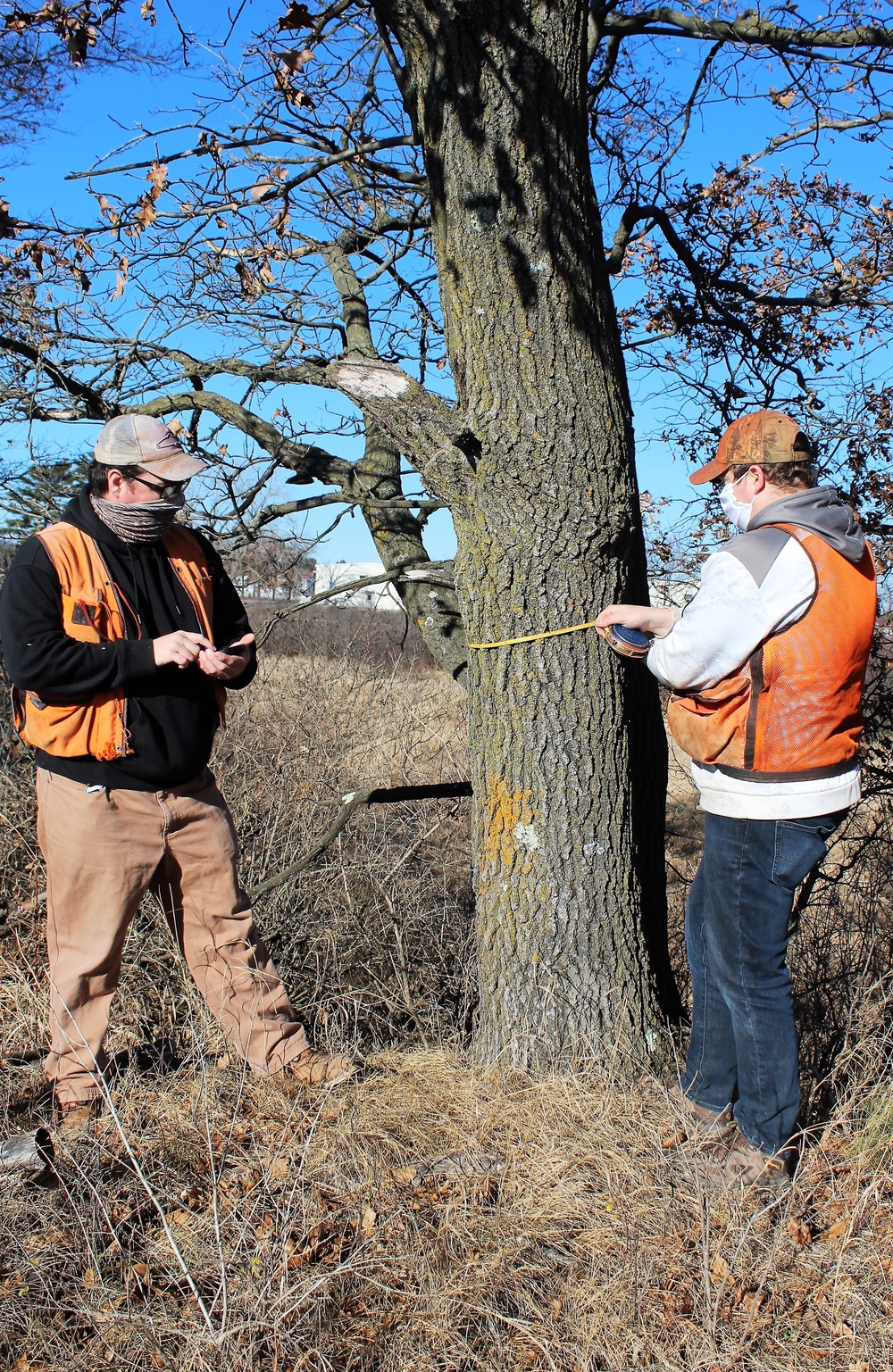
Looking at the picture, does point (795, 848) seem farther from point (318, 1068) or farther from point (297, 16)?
point (297, 16)

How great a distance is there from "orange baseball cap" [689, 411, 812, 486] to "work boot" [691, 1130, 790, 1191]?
5.48 feet

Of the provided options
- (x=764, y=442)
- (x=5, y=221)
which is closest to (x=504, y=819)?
(x=764, y=442)

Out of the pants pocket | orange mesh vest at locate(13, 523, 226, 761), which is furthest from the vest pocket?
the pants pocket

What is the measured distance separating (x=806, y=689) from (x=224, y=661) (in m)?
1.59

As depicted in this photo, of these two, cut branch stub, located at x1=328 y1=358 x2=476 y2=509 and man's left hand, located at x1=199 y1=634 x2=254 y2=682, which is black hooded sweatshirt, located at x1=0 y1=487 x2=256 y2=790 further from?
cut branch stub, located at x1=328 y1=358 x2=476 y2=509

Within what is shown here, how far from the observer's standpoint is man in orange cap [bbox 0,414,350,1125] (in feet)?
9.29

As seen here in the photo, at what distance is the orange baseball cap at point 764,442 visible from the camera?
98.7 inches

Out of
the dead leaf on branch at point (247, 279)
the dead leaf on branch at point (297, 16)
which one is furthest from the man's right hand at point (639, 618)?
the dead leaf on branch at point (247, 279)

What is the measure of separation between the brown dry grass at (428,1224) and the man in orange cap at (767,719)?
244mm

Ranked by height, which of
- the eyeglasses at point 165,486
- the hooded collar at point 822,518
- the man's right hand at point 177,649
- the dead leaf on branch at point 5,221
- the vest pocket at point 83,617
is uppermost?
the dead leaf on branch at point 5,221

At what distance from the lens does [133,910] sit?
2969mm

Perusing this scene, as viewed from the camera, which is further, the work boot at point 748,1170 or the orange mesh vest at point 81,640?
the orange mesh vest at point 81,640

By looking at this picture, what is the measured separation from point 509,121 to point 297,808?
3.16 meters

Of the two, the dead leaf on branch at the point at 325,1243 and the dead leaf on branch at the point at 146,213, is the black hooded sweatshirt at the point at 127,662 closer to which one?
the dead leaf on branch at the point at 325,1243
